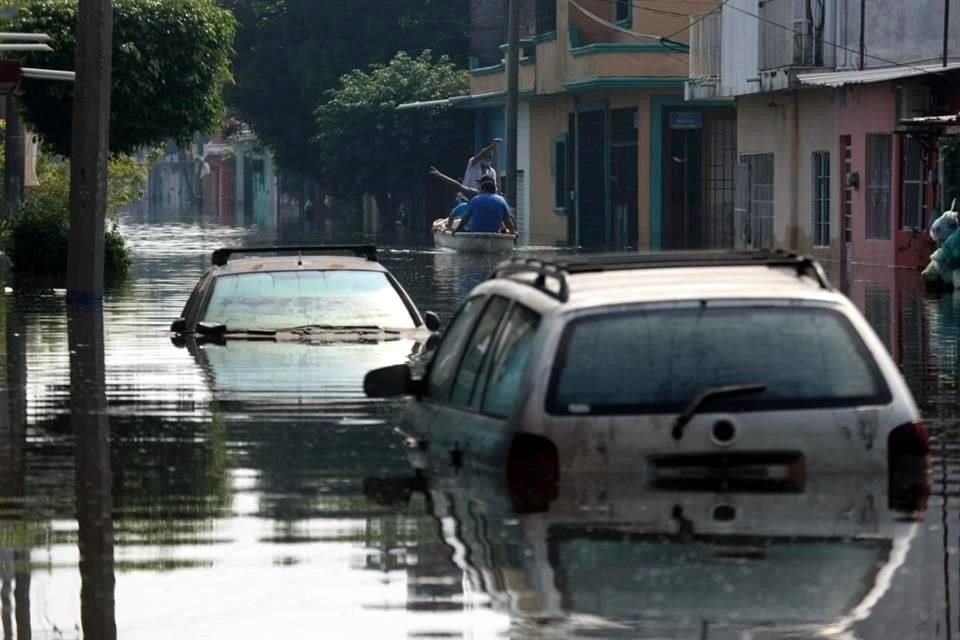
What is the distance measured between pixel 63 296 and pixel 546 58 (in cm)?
3617

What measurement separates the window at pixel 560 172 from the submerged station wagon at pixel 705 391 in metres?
57.0

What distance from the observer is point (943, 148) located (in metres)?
36.2

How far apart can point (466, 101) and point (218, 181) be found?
8065 cm

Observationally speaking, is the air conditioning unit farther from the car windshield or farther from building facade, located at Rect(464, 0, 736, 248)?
the car windshield

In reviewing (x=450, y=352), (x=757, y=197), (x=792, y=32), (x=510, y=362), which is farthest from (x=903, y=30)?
(x=510, y=362)

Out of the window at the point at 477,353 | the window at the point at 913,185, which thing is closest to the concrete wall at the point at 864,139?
the window at the point at 913,185

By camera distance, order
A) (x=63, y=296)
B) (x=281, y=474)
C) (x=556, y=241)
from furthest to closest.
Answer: (x=556, y=241) < (x=63, y=296) < (x=281, y=474)

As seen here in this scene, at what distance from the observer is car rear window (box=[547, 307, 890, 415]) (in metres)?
9.38

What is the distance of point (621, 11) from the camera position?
2451 inches

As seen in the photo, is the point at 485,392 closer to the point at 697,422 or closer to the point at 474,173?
the point at 697,422

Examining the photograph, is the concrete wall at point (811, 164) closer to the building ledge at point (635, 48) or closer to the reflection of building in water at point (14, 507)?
the building ledge at point (635, 48)

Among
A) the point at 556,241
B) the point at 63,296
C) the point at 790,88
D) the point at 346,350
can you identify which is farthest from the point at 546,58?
the point at 346,350

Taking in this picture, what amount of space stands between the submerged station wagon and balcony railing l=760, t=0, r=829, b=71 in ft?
112

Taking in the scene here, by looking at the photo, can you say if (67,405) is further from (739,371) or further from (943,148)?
(943,148)
